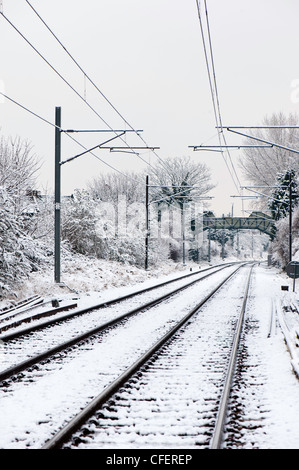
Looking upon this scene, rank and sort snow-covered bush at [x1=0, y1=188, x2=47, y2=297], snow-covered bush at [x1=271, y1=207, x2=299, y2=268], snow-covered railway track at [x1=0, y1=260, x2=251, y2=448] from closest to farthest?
snow-covered railway track at [x1=0, y1=260, x2=251, y2=448], snow-covered bush at [x1=0, y1=188, x2=47, y2=297], snow-covered bush at [x1=271, y1=207, x2=299, y2=268]

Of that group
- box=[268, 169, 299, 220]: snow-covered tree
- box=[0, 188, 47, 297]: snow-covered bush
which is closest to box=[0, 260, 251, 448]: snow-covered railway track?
box=[0, 188, 47, 297]: snow-covered bush

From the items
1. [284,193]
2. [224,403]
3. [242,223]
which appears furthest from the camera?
[242,223]

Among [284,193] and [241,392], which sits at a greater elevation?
[284,193]

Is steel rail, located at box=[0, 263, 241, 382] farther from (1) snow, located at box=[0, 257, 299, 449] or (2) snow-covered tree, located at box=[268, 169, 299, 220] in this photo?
(2) snow-covered tree, located at box=[268, 169, 299, 220]

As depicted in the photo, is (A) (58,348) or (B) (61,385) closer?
(B) (61,385)

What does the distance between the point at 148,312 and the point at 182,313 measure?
107cm

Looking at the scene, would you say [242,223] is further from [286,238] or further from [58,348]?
[58,348]

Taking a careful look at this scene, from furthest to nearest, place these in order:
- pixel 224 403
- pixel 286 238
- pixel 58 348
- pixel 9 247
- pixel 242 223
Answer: pixel 242 223 < pixel 286 238 < pixel 9 247 < pixel 58 348 < pixel 224 403

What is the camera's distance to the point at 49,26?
12016 mm

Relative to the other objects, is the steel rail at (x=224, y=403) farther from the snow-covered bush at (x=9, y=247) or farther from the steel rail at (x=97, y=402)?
the snow-covered bush at (x=9, y=247)

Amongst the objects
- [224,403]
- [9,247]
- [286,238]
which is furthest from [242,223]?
[224,403]

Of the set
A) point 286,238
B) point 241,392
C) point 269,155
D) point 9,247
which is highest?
point 269,155

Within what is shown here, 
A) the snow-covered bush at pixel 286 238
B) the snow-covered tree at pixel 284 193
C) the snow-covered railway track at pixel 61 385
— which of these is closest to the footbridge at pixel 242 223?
the snow-covered tree at pixel 284 193
